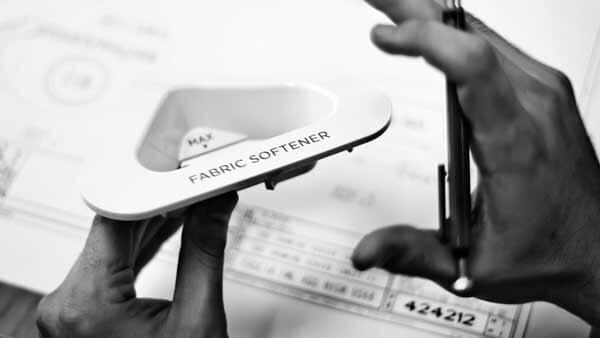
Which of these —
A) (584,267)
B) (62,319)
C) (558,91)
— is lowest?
(62,319)

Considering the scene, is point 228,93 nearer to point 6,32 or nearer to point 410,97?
point 410,97

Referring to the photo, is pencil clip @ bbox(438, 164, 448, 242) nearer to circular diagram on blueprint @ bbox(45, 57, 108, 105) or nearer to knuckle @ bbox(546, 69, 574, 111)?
knuckle @ bbox(546, 69, 574, 111)

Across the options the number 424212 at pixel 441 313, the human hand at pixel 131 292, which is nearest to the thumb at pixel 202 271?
the human hand at pixel 131 292

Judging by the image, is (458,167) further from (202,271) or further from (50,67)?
(50,67)

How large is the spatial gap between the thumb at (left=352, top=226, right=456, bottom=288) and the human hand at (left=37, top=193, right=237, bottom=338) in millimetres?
100

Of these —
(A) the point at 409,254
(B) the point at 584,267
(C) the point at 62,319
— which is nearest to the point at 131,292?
(C) the point at 62,319

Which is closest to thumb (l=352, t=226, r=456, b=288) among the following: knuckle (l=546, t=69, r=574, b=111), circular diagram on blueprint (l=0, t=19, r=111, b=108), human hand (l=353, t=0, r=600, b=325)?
human hand (l=353, t=0, r=600, b=325)

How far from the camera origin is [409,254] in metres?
0.46

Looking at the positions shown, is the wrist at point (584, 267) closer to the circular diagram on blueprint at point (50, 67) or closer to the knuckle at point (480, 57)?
the knuckle at point (480, 57)

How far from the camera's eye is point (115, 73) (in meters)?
0.62

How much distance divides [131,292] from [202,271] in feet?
0.18

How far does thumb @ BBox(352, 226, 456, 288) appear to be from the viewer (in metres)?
0.45

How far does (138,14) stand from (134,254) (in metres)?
0.26

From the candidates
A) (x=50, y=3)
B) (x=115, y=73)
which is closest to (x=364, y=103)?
(x=115, y=73)
